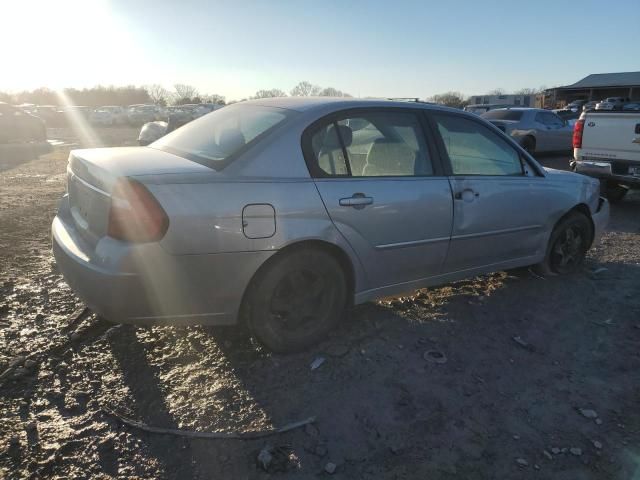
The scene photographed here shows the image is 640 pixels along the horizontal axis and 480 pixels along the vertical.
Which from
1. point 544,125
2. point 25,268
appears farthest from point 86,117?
point 25,268

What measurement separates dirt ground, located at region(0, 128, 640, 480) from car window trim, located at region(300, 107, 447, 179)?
1.13 meters

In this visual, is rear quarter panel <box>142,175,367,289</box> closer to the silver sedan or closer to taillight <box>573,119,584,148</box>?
the silver sedan

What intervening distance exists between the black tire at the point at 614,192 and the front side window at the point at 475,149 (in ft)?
17.0

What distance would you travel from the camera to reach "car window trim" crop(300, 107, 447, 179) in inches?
121

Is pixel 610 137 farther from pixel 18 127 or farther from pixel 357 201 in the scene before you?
pixel 18 127

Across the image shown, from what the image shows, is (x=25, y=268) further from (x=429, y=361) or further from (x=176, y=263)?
(x=429, y=361)

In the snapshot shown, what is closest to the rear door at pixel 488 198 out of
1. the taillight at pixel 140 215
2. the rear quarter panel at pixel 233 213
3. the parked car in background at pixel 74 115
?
the rear quarter panel at pixel 233 213

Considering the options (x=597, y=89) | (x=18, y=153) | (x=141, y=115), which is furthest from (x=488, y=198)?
(x=597, y=89)

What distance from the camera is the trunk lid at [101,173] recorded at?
9.05 ft

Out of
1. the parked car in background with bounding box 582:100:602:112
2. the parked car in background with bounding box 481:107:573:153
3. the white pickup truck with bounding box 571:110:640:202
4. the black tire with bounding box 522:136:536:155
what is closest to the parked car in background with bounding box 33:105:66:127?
the parked car in background with bounding box 481:107:573:153

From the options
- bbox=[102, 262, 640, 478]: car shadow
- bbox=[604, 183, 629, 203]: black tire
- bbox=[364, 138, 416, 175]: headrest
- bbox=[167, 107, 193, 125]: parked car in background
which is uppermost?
bbox=[167, 107, 193, 125]: parked car in background

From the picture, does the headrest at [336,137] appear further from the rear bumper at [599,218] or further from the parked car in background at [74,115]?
the parked car in background at [74,115]

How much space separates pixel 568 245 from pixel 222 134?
11.2 ft

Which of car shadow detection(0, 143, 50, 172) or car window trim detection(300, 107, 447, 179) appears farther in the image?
car shadow detection(0, 143, 50, 172)
